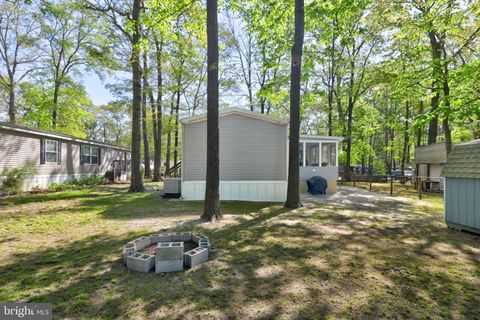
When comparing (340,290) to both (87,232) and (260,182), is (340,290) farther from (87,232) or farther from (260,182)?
(260,182)

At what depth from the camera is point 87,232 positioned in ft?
16.2

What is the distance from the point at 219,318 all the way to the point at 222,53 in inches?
793

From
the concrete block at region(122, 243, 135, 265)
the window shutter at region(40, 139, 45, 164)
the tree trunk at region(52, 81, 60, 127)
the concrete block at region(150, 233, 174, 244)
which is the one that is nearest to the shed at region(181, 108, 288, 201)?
the concrete block at region(150, 233, 174, 244)

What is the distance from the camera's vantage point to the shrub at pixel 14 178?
9.46m

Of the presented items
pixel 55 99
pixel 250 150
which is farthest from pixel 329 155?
pixel 55 99

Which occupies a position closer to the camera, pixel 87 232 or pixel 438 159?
pixel 87 232

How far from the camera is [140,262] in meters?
3.10

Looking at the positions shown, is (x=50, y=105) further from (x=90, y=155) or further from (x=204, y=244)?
(x=204, y=244)

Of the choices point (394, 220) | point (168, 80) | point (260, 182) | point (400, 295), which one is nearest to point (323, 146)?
point (260, 182)

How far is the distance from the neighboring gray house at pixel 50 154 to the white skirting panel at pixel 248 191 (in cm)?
→ 809

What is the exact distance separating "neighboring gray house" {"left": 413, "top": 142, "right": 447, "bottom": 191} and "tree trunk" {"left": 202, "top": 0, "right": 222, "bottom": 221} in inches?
505

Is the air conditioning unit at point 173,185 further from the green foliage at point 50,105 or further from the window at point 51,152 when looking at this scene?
the green foliage at point 50,105

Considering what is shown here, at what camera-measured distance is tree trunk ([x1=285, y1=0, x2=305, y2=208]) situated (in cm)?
736

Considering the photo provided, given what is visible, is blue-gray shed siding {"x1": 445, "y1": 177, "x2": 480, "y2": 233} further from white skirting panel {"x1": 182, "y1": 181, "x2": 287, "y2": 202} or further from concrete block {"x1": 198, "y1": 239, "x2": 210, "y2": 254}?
concrete block {"x1": 198, "y1": 239, "x2": 210, "y2": 254}
